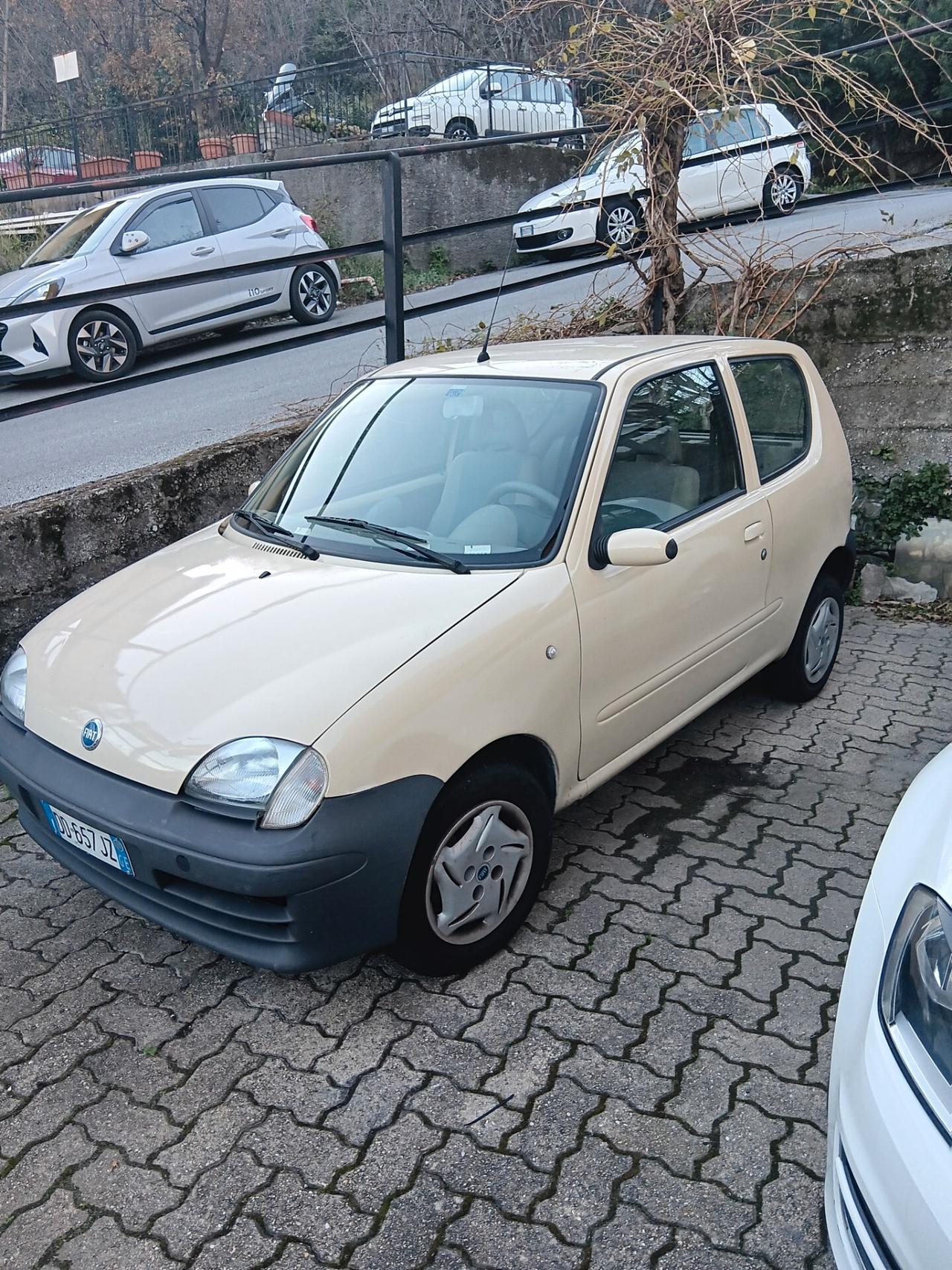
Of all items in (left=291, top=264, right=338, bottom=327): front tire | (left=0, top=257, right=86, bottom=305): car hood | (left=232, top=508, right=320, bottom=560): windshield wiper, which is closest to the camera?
(left=232, top=508, right=320, bottom=560): windshield wiper

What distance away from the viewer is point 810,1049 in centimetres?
274

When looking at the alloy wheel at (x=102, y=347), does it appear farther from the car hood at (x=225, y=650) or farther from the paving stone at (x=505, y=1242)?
the paving stone at (x=505, y=1242)

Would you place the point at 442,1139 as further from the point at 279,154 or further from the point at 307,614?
the point at 279,154

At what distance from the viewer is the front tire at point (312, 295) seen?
11.5 m

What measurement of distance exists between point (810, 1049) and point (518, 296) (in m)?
10.1

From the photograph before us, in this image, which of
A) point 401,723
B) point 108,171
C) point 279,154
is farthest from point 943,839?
point 108,171

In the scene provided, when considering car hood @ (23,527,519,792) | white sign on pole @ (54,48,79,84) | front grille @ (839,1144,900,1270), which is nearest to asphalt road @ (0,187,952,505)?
car hood @ (23,527,519,792)

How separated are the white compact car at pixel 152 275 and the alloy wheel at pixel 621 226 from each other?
3.39 m

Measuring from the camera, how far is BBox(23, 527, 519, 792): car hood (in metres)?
2.70

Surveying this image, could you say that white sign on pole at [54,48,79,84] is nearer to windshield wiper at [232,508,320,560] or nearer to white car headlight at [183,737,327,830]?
windshield wiper at [232,508,320,560]

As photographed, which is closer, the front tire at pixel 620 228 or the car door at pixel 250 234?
the front tire at pixel 620 228

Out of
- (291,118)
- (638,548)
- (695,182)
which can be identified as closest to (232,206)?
(695,182)

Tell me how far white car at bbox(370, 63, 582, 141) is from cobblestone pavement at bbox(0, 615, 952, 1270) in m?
16.3

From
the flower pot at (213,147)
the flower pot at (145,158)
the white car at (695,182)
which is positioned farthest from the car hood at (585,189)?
the flower pot at (145,158)
